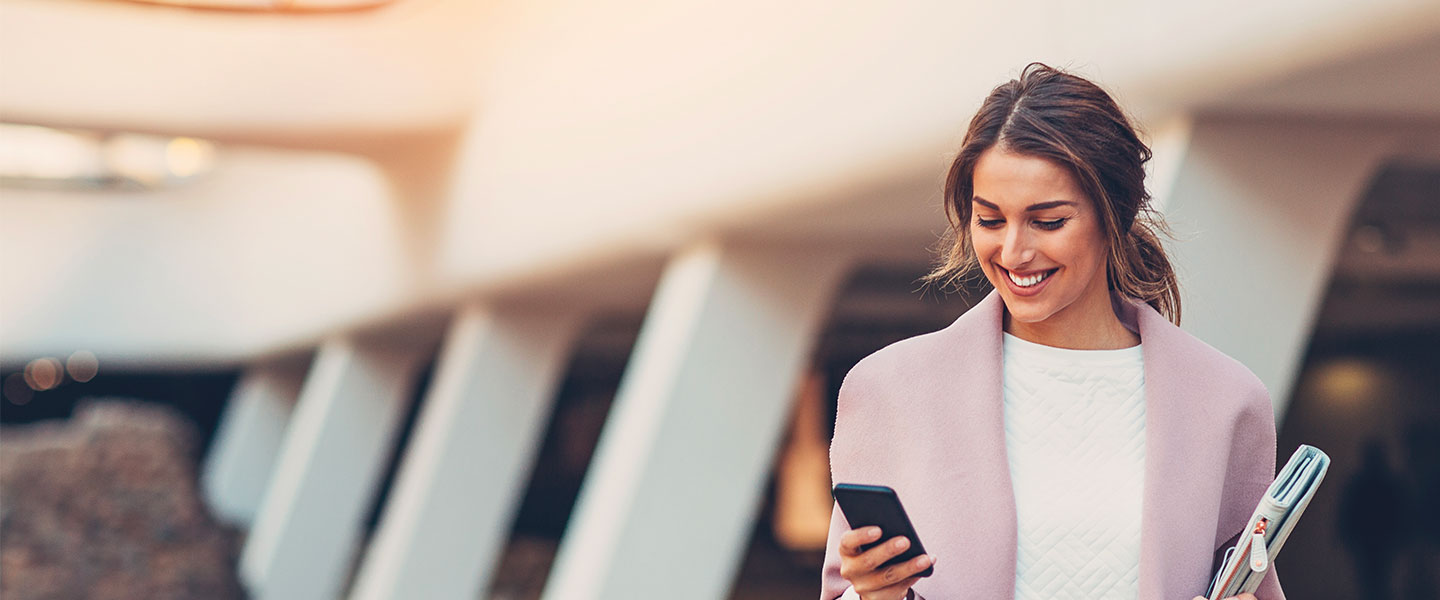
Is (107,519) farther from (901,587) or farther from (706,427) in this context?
(901,587)

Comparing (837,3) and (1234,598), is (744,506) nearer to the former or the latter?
(837,3)

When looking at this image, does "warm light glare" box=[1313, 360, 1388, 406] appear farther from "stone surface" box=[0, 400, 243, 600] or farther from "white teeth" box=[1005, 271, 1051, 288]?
"white teeth" box=[1005, 271, 1051, 288]

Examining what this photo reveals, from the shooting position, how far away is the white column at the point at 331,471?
1756 centimetres

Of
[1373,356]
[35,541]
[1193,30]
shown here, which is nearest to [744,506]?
[1193,30]

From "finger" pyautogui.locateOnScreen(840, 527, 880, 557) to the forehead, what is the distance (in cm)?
43

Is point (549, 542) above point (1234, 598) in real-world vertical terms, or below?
below

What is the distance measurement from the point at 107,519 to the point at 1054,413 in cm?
1786

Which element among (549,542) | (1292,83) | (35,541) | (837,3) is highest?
(1292,83)

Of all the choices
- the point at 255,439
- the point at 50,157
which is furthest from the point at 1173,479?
the point at 255,439

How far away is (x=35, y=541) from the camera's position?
16.4 metres

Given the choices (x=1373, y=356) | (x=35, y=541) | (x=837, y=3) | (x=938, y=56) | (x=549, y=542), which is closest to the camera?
(x=938, y=56)

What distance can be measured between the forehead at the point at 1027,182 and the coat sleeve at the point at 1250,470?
35cm

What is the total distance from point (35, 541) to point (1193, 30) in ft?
51.8

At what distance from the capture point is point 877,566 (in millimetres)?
1631
